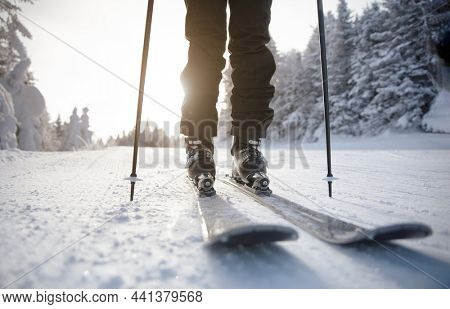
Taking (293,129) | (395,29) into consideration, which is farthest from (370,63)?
(293,129)

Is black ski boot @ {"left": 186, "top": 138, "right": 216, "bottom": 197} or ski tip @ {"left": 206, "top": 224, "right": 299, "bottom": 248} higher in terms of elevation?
black ski boot @ {"left": 186, "top": 138, "right": 216, "bottom": 197}

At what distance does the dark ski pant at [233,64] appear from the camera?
2002 millimetres

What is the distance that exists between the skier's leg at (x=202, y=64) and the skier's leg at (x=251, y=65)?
0.37 feet

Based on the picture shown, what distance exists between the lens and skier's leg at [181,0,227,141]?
204 centimetres

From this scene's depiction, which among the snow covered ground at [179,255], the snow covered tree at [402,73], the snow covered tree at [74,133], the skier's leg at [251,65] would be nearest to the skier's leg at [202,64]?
the skier's leg at [251,65]

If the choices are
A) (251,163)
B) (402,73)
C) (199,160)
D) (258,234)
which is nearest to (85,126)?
(402,73)

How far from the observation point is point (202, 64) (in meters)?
2.09

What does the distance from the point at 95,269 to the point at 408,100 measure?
62.9 feet

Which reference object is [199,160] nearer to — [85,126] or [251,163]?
[251,163]

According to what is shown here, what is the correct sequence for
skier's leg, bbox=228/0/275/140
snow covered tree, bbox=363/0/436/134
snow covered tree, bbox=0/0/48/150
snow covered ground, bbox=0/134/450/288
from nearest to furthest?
snow covered ground, bbox=0/134/450/288 → skier's leg, bbox=228/0/275/140 → snow covered tree, bbox=363/0/436/134 → snow covered tree, bbox=0/0/48/150

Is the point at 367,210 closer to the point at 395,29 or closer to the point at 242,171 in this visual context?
the point at 242,171

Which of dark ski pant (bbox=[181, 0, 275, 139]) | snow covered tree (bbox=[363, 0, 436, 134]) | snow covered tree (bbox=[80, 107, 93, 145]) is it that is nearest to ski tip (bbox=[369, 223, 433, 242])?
dark ski pant (bbox=[181, 0, 275, 139])

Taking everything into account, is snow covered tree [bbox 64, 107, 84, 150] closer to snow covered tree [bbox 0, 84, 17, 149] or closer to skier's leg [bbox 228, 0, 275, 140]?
snow covered tree [bbox 0, 84, 17, 149]

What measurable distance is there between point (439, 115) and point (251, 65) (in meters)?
Answer: 18.0
